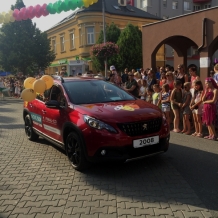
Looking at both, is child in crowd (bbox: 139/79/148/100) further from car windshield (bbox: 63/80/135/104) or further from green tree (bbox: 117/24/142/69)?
green tree (bbox: 117/24/142/69)

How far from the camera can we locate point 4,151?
6.72 metres

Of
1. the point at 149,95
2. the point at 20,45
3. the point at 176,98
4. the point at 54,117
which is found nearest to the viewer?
the point at 54,117

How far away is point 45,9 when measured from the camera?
9.31 meters

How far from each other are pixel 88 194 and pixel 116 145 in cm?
93

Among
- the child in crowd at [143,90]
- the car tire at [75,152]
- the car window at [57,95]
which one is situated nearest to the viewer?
the car tire at [75,152]

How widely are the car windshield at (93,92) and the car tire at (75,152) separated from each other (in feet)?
2.50

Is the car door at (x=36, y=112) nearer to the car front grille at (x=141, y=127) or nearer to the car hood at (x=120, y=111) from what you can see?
the car hood at (x=120, y=111)

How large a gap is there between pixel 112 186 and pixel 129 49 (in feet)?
→ 88.3

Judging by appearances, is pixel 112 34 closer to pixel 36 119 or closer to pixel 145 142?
pixel 36 119

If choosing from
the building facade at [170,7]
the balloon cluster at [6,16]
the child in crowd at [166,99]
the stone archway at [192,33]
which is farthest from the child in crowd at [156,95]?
the building facade at [170,7]

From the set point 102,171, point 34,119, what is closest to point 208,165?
point 102,171

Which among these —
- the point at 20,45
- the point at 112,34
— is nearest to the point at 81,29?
the point at 112,34

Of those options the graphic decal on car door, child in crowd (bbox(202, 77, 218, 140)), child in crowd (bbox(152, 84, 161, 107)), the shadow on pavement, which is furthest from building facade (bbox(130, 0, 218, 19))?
the shadow on pavement

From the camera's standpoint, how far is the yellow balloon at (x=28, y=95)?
22.8 feet
